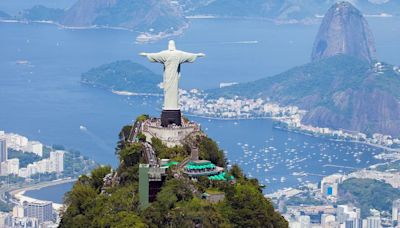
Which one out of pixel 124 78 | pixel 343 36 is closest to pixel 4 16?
pixel 343 36

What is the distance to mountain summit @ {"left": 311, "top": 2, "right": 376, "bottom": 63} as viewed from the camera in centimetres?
9288

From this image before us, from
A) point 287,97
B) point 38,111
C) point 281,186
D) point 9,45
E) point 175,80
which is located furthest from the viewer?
point 9,45

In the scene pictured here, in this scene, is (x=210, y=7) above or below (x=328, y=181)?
above

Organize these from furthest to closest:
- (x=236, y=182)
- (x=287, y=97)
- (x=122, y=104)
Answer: (x=287, y=97), (x=122, y=104), (x=236, y=182)

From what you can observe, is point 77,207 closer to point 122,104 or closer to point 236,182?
point 236,182

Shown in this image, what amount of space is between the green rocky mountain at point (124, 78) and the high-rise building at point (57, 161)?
24.8m

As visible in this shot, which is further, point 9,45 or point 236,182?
point 9,45

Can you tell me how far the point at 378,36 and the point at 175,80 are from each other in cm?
9566

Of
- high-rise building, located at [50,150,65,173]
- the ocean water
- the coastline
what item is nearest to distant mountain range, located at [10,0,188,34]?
the ocean water

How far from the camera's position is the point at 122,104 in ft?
250

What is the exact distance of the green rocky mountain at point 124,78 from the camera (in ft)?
267

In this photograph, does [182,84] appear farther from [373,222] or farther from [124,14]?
[373,222]

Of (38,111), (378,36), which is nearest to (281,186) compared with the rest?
(38,111)

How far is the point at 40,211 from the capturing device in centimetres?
4194
